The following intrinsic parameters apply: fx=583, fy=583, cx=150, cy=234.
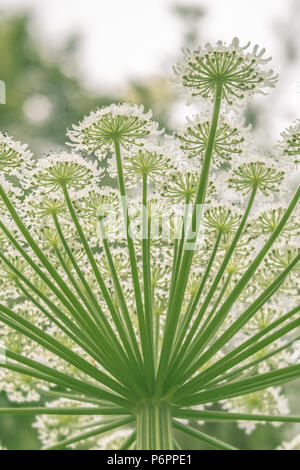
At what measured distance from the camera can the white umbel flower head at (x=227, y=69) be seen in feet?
13.4

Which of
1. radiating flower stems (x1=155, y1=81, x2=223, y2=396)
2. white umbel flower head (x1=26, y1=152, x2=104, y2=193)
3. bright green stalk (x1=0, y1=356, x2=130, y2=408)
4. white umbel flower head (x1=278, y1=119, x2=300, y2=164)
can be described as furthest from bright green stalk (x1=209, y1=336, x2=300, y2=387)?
white umbel flower head (x1=26, y1=152, x2=104, y2=193)

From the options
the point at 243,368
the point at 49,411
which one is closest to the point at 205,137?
the point at 243,368

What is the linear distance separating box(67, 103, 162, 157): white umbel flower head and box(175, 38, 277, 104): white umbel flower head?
514 mm

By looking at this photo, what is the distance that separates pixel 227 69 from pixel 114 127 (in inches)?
41.1

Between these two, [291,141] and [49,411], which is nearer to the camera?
[49,411]

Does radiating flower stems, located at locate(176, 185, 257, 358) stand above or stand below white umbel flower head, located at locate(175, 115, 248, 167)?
below

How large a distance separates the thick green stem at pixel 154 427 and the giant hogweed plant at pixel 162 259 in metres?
0.01

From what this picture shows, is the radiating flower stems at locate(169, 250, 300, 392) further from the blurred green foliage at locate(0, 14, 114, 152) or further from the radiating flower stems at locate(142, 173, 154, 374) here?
the blurred green foliage at locate(0, 14, 114, 152)

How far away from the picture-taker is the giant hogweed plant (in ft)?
13.6

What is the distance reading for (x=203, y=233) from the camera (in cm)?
515

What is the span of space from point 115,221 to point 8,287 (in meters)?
1.25

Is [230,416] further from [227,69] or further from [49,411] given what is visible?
[227,69]

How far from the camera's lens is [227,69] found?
414cm

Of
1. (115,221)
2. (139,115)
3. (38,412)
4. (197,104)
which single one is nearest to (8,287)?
(115,221)
